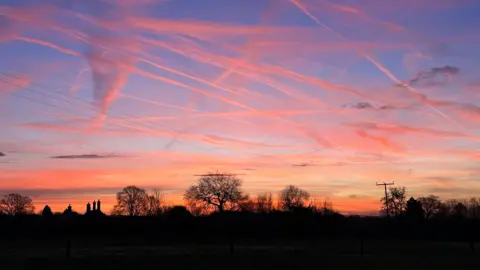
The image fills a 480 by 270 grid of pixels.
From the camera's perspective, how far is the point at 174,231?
78812 mm

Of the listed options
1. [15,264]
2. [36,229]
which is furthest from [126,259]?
[36,229]

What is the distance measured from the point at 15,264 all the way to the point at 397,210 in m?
119

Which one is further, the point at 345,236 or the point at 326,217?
the point at 326,217

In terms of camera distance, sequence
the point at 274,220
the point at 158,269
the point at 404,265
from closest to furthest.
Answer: the point at 158,269
the point at 404,265
the point at 274,220

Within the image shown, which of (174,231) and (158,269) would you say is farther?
(174,231)

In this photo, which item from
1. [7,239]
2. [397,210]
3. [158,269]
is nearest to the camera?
[158,269]

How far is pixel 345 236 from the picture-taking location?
260ft

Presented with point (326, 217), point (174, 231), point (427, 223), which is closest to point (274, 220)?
point (326, 217)

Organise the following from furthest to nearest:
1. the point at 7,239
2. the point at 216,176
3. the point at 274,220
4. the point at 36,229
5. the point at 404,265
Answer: the point at 216,176, the point at 274,220, the point at 36,229, the point at 7,239, the point at 404,265

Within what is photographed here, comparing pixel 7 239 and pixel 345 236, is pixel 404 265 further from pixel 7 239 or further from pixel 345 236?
pixel 7 239

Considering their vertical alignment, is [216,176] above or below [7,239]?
A: above

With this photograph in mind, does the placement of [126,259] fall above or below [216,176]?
below

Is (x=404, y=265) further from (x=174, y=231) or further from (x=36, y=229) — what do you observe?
(x=36, y=229)

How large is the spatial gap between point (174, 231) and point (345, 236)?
84.8 ft
